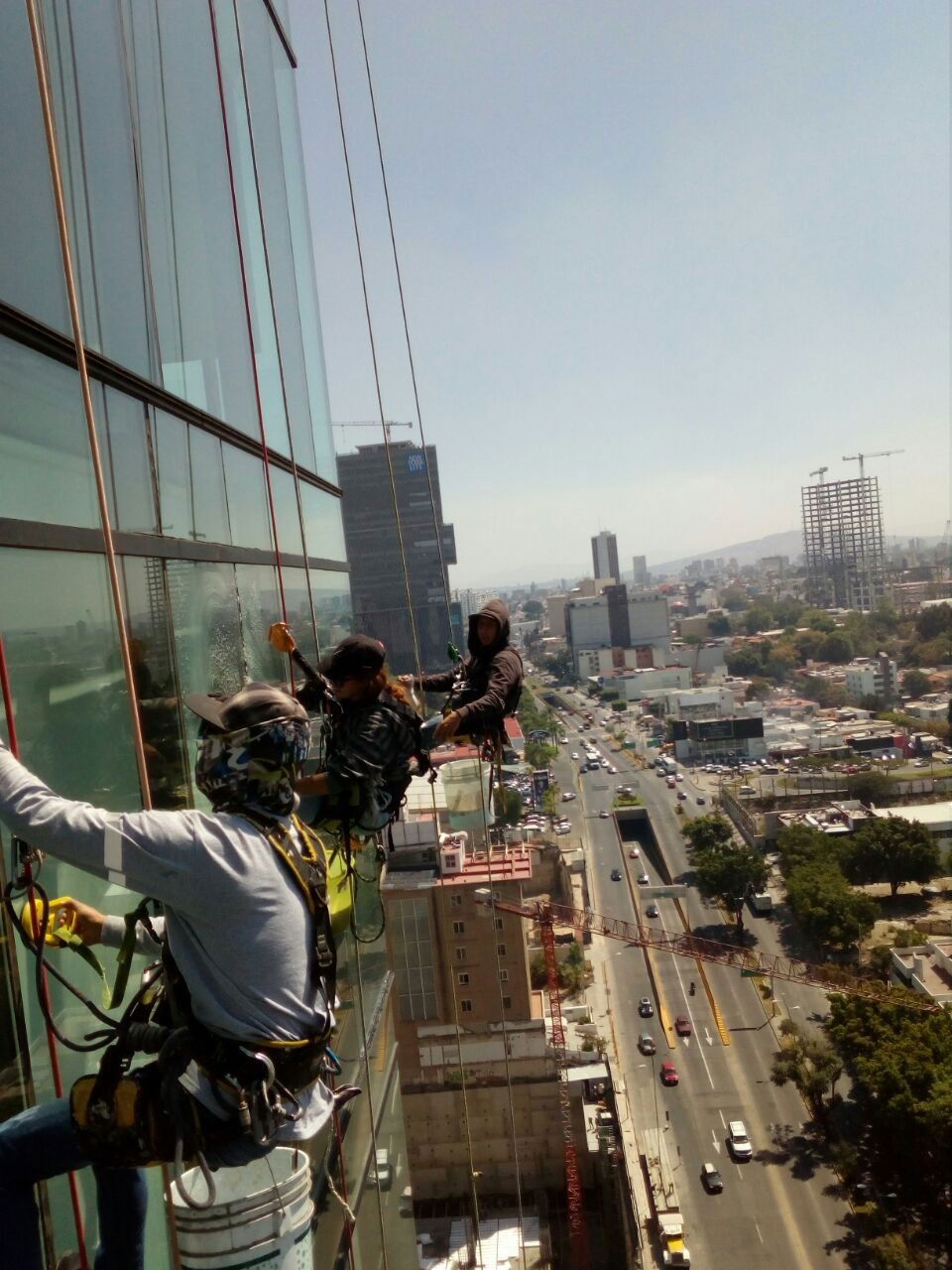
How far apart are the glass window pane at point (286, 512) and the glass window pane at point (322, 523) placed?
5.4 inches

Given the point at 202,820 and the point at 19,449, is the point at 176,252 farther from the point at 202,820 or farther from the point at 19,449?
the point at 202,820

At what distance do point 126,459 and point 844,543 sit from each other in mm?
126932

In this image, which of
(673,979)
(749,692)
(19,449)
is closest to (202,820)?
(19,449)

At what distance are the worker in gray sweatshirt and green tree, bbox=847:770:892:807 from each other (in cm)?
3895

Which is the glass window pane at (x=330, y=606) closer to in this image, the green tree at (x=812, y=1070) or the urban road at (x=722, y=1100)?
the urban road at (x=722, y=1100)

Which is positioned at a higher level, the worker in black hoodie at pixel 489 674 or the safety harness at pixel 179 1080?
the worker in black hoodie at pixel 489 674

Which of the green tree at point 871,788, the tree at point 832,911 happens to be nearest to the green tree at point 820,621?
the green tree at point 871,788

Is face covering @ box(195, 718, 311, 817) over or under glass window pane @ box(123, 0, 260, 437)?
under

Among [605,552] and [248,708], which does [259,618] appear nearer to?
[248,708]

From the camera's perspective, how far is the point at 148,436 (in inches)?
126

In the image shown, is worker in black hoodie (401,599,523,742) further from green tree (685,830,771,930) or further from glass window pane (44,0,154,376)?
green tree (685,830,771,930)

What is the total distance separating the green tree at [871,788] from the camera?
122ft

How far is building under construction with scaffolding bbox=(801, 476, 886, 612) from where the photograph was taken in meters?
→ 111

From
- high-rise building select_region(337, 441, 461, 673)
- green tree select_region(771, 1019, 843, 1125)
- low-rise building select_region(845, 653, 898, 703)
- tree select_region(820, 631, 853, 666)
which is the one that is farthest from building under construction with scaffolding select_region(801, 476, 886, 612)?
green tree select_region(771, 1019, 843, 1125)
